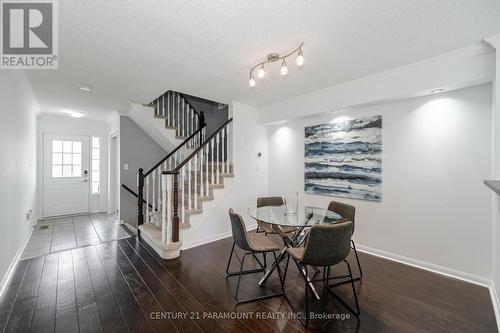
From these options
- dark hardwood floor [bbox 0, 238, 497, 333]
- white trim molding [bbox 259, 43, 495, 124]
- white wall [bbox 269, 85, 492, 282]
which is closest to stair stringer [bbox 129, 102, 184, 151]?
dark hardwood floor [bbox 0, 238, 497, 333]

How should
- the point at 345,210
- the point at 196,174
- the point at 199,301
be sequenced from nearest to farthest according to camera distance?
the point at 199,301
the point at 345,210
the point at 196,174

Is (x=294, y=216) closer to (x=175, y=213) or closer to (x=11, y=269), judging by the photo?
(x=175, y=213)

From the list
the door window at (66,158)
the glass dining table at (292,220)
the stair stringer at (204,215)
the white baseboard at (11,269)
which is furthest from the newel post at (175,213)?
the door window at (66,158)

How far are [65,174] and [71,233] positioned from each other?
218 cm

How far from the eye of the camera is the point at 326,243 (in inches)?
70.1

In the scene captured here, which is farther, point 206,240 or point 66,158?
point 66,158

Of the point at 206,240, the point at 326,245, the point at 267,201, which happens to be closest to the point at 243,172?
the point at 267,201

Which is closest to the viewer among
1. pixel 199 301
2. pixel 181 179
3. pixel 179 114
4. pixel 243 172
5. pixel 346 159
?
pixel 199 301

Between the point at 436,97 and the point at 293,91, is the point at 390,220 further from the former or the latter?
the point at 293,91

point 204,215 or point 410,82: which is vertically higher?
point 410,82

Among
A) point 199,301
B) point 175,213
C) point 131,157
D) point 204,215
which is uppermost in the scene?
point 131,157

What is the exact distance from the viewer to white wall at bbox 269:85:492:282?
7.76 feet

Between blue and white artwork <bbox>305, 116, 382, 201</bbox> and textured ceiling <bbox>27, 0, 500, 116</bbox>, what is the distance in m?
0.78

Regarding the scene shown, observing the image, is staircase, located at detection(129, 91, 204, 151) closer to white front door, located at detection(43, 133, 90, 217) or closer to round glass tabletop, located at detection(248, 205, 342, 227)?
white front door, located at detection(43, 133, 90, 217)
